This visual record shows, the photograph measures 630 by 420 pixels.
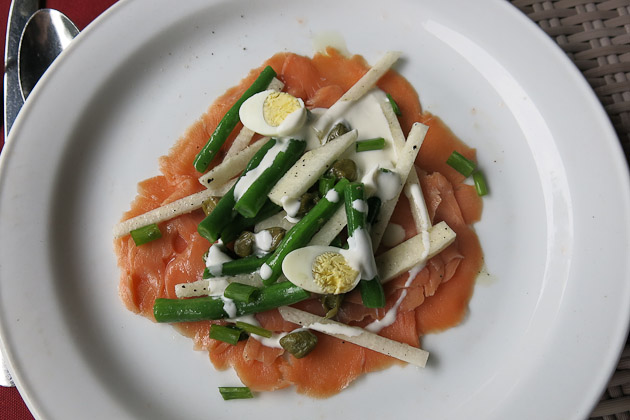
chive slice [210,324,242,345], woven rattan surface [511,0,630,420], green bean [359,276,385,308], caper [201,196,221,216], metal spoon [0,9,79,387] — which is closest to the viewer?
green bean [359,276,385,308]

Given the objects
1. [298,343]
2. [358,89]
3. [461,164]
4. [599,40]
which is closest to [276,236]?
[298,343]

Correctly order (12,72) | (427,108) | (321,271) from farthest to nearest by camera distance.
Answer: (12,72), (427,108), (321,271)

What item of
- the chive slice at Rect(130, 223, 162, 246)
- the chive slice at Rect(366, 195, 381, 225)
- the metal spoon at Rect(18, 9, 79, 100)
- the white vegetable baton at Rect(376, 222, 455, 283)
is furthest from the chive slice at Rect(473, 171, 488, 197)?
the metal spoon at Rect(18, 9, 79, 100)

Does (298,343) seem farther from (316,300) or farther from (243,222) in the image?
(243,222)

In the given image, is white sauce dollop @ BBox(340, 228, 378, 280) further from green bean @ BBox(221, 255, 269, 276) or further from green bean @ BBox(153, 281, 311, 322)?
green bean @ BBox(221, 255, 269, 276)

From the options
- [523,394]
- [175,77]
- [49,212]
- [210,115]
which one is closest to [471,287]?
[523,394]

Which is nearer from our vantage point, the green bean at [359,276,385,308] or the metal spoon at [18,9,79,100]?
the green bean at [359,276,385,308]

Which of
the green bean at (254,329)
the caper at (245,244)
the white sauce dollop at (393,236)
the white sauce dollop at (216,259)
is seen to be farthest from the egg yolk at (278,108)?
the green bean at (254,329)
